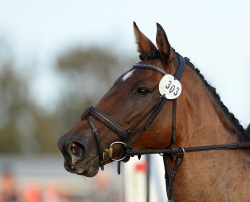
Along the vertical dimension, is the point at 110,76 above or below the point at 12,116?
above

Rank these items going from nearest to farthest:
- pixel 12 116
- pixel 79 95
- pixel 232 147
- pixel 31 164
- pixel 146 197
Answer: pixel 232 147, pixel 146 197, pixel 31 164, pixel 12 116, pixel 79 95

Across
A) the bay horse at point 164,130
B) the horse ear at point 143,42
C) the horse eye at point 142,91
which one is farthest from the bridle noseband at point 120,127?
the horse ear at point 143,42

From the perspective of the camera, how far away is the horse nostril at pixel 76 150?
3.95 m

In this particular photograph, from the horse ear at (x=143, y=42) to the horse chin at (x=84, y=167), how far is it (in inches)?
42.8

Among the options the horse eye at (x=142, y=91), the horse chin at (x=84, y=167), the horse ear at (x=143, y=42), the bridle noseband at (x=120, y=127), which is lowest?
the horse chin at (x=84, y=167)

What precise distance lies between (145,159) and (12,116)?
3796 centimetres

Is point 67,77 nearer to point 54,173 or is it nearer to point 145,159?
point 54,173

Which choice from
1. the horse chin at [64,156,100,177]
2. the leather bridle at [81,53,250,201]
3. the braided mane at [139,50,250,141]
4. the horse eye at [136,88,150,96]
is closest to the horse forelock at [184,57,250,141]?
the braided mane at [139,50,250,141]

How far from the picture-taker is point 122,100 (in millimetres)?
4148

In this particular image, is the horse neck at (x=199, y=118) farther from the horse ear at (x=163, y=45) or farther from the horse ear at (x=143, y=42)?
the horse ear at (x=143, y=42)

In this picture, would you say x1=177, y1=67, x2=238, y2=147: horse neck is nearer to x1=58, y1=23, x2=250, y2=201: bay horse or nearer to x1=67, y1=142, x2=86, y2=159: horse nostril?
x1=58, y1=23, x2=250, y2=201: bay horse

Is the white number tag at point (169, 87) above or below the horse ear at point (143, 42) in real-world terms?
below

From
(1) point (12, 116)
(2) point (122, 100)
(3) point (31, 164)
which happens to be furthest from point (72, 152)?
(1) point (12, 116)

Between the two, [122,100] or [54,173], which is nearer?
[122,100]
